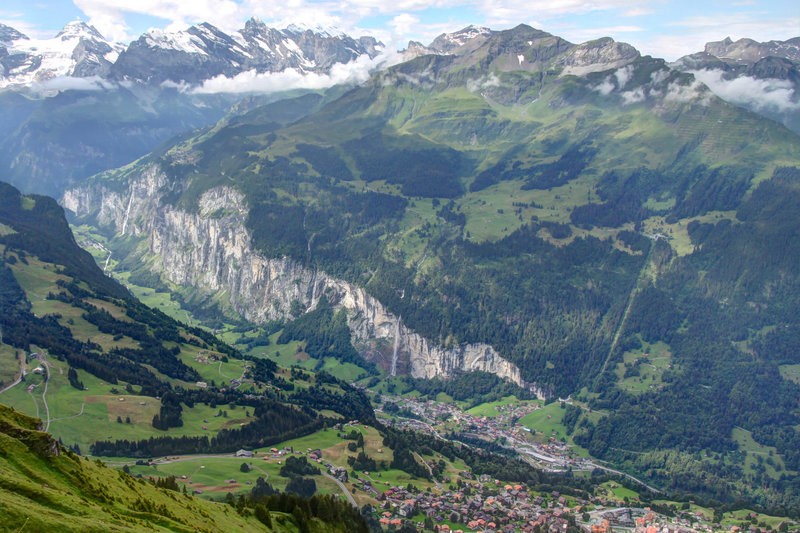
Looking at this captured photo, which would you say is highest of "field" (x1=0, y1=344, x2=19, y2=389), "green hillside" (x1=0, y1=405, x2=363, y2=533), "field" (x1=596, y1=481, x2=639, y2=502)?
"green hillside" (x1=0, y1=405, x2=363, y2=533)

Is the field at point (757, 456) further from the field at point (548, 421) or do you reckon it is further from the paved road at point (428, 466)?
the paved road at point (428, 466)

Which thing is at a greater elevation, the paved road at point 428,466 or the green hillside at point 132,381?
the green hillside at point 132,381

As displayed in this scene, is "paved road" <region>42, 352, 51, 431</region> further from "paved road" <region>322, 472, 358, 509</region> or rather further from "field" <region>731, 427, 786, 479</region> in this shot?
"field" <region>731, 427, 786, 479</region>

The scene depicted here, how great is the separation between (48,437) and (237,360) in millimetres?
131770

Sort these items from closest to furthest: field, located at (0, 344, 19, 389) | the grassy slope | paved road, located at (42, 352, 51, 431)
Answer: the grassy slope < paved road, located at (42, 352, 51, 431) < field, located at (0, 344, 19, 389)

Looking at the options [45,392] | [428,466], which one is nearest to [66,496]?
[45,392]

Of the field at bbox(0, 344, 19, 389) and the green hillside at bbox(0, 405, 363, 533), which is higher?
the green hillside at bbox(0, 405, 363, 533)

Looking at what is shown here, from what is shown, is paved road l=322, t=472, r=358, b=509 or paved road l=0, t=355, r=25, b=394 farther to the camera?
paved road l=0, t=355, r=25, b=394

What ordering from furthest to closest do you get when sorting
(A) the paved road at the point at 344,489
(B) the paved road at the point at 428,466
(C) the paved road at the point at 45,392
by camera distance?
(B) the paved road at the point at 428,466, (C) the paved road at the point at 45,392, (A) the paved road at the point at 344,489

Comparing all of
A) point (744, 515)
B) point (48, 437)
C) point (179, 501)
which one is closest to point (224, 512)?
point (179, 501)

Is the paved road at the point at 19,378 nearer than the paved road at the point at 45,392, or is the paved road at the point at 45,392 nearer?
the paved road at the point at 45,392

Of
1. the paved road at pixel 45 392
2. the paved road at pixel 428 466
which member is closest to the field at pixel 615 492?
the paved road at pixel 428 466

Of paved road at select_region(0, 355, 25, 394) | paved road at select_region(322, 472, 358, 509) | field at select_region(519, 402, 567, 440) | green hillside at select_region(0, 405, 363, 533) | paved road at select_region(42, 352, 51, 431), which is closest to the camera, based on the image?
green hillside at select_region(0, 405, 363, 533)

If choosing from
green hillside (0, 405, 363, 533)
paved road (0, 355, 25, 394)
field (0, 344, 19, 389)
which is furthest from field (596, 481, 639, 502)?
field (0, 344, 19, 389)
